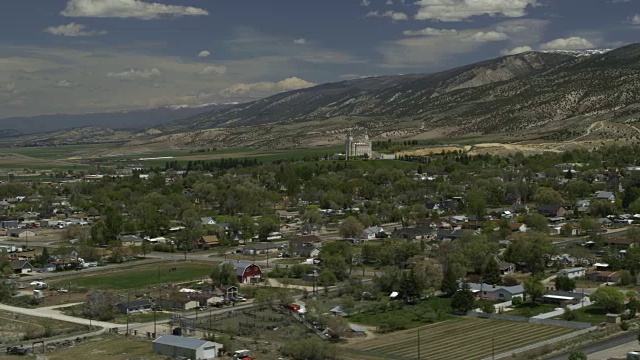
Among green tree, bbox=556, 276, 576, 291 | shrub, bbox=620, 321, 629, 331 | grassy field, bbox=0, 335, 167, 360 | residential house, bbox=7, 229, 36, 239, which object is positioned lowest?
residential house, bbox=7, 229, 36, 239

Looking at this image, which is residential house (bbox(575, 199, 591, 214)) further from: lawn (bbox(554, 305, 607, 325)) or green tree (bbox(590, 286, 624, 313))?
green tree (bbox(590, 286, 624, 313))

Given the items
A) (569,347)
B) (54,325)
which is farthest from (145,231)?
(569,347)

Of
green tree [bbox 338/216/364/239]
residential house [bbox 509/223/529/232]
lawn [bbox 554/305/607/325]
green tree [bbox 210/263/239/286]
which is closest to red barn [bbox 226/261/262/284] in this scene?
green tree [bbox 210/263/239/286]

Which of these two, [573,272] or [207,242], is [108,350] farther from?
[207,242]

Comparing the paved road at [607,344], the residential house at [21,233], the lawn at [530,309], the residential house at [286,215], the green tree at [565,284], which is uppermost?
the green tree at [565,284]

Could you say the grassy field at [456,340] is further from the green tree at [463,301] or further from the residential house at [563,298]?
the residential house at [563,298]

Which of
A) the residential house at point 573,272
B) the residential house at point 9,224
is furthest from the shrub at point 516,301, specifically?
the residential house at point 9,224
